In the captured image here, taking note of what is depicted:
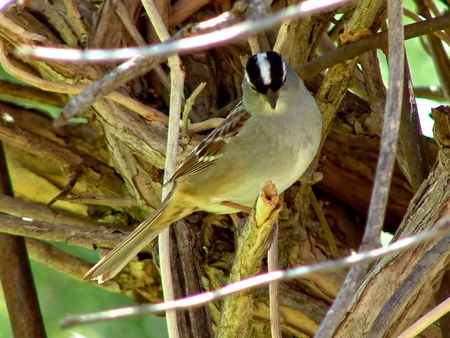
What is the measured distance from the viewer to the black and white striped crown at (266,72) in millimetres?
2037

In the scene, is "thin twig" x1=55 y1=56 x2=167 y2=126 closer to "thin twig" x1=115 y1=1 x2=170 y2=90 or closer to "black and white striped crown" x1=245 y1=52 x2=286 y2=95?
"black and white striped crown" x1=245 y1=52 x2=286 y2=95

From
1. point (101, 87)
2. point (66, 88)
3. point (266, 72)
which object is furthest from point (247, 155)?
point (101, 87)

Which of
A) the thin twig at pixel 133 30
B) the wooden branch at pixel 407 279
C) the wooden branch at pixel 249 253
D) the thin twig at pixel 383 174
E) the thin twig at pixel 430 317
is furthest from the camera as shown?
the thin twig at pixel 133 30

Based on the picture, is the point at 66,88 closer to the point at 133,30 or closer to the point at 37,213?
the point at 133,30

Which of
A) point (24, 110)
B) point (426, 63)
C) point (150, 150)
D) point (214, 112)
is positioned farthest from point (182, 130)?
point (426, 63)

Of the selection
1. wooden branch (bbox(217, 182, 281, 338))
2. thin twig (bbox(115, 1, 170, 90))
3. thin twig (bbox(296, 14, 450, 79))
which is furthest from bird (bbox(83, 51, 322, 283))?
wooden branch (bbox(217, 182, 281, 338))

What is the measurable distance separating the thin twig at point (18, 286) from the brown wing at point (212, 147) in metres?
0.60

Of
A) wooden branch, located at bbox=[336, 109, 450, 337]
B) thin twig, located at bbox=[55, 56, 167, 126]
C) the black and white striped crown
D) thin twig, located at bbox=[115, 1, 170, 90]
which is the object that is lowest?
wooden branch, located at bbox=[336, 109, 450, 337]

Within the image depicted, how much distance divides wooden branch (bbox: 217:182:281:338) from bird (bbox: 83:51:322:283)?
0.48 metres

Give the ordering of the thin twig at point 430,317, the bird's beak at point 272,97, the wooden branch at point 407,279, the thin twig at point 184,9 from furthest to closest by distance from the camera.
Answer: the thin twig at point 184,9 → the bird's beak at point 272,97 → the wooden branch at point 407,279 → the thin twig at point 430,317

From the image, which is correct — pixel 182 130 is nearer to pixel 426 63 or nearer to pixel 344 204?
pixel 344 204

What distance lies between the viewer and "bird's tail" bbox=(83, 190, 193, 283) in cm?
210

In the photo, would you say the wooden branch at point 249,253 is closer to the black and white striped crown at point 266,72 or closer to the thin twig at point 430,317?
the thin twig at point 430,317

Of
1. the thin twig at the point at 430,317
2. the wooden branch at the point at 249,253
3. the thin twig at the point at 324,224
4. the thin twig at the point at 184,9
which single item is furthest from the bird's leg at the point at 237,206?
the thin twig at the point at 430,317
